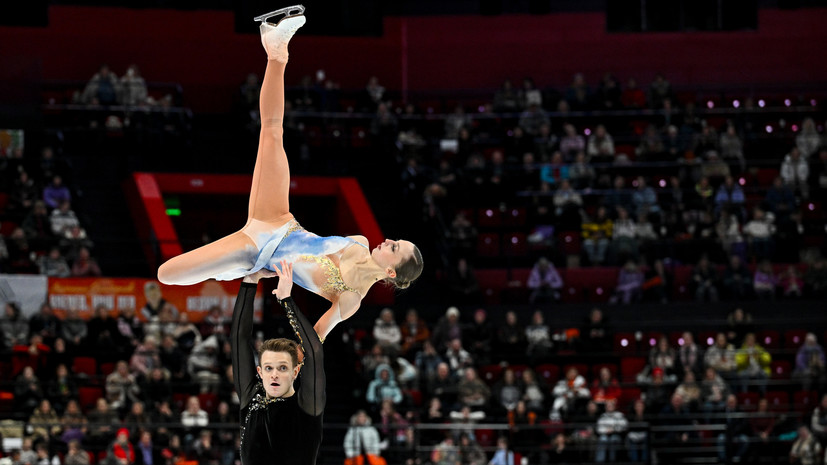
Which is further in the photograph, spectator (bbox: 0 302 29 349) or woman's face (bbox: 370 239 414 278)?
spectator (bbox: 0 302 29 349)

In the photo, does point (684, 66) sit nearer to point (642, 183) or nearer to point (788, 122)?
point (788, 122)

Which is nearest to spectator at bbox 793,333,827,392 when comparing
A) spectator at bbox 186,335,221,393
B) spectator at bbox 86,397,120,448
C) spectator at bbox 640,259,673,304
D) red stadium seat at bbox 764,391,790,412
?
red stadium seat at bbox 764,391,790,412

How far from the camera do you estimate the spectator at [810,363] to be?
529 inches

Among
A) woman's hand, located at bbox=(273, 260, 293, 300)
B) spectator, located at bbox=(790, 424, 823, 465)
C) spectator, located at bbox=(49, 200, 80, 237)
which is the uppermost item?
spectator, located at bbox=(49, 200, 80, 237)

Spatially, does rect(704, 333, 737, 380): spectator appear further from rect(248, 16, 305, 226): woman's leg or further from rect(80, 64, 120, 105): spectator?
rect(80, 64, 120, 105): spectator

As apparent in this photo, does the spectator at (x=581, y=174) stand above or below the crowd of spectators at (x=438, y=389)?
above

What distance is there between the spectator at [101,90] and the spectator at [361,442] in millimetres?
7578

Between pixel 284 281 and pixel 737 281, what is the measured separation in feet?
36.6

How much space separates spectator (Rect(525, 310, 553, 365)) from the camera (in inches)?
543

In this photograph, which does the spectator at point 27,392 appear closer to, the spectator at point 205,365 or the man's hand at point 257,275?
the spectator at point 205,365

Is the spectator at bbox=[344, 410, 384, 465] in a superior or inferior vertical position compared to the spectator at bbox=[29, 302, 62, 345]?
inferior

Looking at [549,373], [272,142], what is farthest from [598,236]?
[272,142]

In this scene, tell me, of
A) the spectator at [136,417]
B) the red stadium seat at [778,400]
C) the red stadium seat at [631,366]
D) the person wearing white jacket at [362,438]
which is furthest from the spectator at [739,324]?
the spectator at [136,417]

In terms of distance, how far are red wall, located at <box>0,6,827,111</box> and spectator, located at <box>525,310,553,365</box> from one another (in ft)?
24.7
